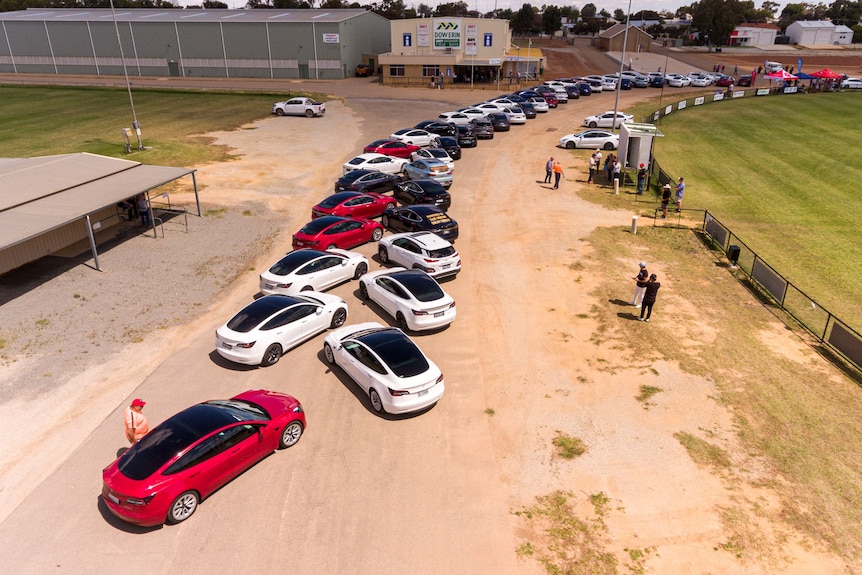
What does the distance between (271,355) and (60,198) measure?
12.6 metres

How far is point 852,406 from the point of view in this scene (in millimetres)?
13859

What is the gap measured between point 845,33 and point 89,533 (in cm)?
17367

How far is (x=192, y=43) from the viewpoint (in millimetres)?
74625

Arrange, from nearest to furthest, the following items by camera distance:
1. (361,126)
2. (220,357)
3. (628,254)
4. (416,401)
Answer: (416,401)
(220,357)
(628,254)
(361,126)

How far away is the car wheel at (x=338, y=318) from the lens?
1677cm

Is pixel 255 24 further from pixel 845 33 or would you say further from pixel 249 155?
pixel 845 33

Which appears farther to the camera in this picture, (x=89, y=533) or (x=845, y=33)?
(x=845, y=33)

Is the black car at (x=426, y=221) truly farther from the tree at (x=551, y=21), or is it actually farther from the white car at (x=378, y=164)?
the tree at (x=551, y=21)

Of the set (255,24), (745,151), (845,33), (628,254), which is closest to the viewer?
(628,254)

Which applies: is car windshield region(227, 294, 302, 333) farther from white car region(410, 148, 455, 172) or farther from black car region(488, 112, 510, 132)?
black car region(488, 112, 510, 132)

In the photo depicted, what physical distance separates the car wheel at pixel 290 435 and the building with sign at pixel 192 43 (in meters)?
69.2

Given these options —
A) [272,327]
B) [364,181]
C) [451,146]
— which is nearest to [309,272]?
[272,327]

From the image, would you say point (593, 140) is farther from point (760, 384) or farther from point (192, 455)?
point (192, 455)

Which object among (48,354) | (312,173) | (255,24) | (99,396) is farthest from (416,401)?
(255,24)
